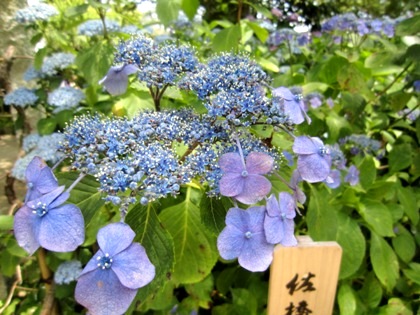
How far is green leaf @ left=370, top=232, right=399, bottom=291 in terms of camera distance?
1.25 meters

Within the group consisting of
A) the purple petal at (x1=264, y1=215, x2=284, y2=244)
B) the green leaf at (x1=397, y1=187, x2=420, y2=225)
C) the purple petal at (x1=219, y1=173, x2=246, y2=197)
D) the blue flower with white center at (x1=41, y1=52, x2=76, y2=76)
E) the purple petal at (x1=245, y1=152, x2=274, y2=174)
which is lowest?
the green leaf at (x1=397, y1=187, x2=420, y2=225)

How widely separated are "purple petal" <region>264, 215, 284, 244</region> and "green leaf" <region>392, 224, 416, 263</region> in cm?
113

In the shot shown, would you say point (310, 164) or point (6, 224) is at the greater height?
point (310, 164)

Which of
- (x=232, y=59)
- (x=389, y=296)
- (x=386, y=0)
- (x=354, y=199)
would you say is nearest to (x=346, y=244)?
(x=354, y=199)

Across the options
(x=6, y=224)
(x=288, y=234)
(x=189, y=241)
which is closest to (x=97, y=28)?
(x=6, y=224)

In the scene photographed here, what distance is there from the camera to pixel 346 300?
1207 millimetres

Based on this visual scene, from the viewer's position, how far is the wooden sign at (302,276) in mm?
934

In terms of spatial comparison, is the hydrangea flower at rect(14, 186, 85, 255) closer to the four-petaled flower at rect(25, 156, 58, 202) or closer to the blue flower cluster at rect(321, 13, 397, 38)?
the four-petaled flower at rect(25, 156, 58, 202)

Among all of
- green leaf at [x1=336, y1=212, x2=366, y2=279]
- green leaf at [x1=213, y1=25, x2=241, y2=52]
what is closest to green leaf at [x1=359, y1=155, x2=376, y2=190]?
green leaf at [x1=336, y1=212, x2=366, y2=279]

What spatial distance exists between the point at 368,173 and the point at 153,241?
105 centimetres

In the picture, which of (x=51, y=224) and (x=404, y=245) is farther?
(x=404, y=245)

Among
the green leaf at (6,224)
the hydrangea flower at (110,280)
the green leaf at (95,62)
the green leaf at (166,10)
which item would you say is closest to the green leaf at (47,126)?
the green leaf at (95,62)

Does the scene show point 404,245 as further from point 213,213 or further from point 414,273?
point 213,213

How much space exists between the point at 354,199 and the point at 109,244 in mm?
1061
